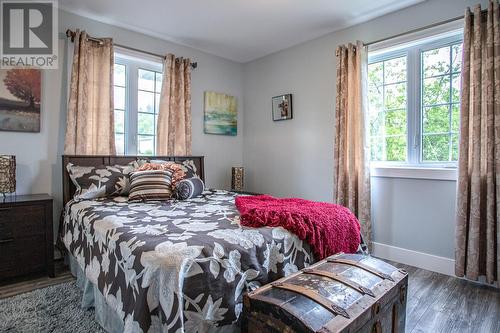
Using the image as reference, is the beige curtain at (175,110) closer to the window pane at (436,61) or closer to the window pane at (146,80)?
the window pane at (146,80)

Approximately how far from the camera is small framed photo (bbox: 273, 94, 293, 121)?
150 inches

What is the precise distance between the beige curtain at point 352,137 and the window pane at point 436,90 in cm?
54

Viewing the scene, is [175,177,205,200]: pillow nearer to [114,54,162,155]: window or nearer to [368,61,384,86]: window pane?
[114,54,162,155]: window

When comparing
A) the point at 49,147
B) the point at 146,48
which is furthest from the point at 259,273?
the point at 146,48

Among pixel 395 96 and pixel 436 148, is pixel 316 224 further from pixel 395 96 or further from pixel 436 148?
pixel 395 96

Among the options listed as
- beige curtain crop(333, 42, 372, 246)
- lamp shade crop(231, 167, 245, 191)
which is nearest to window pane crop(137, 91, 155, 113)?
lamp shade crop(231, 167, 245, 191)

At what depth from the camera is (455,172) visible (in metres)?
2.54

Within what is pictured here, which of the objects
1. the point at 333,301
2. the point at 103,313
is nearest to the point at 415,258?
the point at 333,301

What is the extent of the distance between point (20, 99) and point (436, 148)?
386cm

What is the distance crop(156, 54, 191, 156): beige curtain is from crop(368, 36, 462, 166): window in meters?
2.14

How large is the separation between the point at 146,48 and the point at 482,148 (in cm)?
349

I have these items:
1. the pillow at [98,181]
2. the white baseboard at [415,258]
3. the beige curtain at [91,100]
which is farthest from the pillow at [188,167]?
the white baseboard at [415,258]

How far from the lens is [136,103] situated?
3.41 m

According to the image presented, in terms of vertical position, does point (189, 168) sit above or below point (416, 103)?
below
